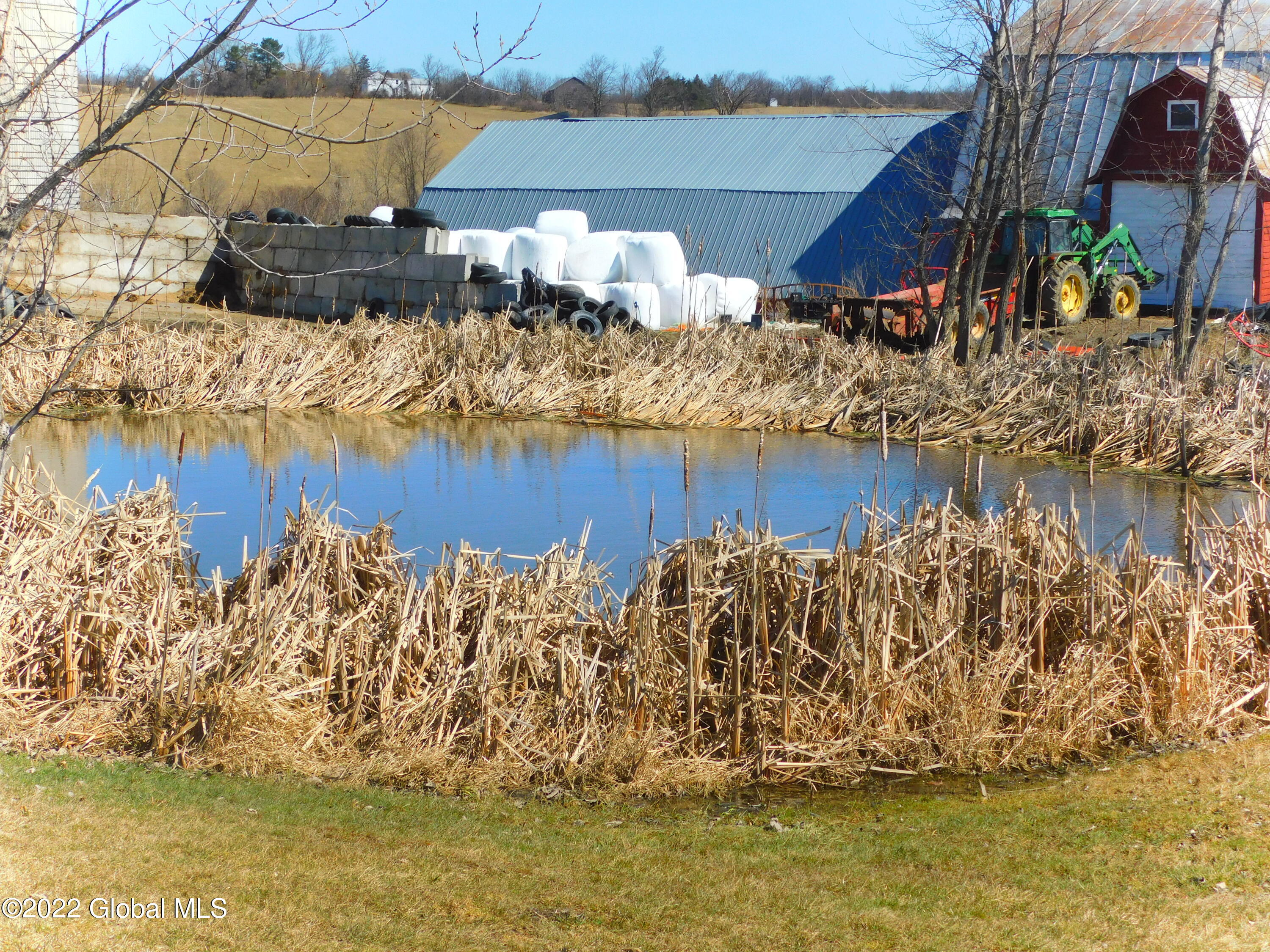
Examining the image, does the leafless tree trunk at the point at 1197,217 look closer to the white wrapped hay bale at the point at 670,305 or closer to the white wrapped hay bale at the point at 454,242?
the white wrapped hay bale at the point at 670,305

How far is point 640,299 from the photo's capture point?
2464 centimetres

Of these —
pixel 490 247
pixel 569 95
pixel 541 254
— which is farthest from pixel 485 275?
pixel 569 95

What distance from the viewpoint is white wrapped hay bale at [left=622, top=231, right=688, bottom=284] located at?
26484 mm

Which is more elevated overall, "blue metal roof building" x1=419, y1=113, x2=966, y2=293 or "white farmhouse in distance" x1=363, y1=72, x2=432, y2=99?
"blue metal roof building" x1=419, y1=113, x2=966, y2=293

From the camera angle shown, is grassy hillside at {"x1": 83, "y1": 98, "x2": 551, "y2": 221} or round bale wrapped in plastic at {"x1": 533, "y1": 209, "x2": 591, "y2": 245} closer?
round bale wrapped in plastic at {"x1": 533, "y1": 209, "x2": 591, "y2": 245}

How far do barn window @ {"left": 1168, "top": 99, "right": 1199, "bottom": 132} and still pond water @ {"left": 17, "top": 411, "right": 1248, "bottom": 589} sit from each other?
16.1 metres

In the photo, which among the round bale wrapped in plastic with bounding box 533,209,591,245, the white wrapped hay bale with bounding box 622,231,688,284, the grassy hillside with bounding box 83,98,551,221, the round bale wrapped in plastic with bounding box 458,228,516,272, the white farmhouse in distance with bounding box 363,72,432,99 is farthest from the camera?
the grassy hillside with bounding box 83,98,551,221

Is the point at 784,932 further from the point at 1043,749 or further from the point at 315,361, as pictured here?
the point at 315,361

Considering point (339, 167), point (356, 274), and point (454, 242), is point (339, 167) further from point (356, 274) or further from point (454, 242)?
point (356, 274)

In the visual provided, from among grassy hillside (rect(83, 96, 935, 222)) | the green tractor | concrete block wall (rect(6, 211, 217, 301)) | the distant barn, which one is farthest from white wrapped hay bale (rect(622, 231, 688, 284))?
the distant barn

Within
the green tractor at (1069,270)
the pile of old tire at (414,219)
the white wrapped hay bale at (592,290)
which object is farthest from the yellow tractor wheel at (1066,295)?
the pile of old tire at (414,219)

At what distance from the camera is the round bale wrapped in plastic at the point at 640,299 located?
24.5 meters

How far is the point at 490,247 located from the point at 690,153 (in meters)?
12.4

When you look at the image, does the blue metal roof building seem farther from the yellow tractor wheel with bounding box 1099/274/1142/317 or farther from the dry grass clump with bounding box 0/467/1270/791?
the dry grass clump with bounding box 0/467/1270/791
